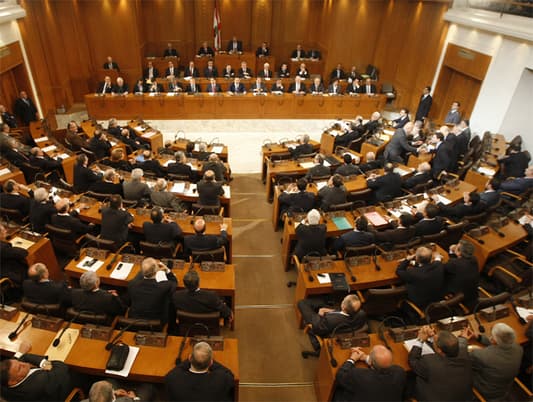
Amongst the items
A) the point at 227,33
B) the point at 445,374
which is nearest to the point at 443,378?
the point at 445,374

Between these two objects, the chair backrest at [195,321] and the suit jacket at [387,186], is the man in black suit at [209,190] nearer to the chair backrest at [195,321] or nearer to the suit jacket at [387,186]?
the chair backrest at [195,321]

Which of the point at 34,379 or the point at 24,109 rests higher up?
the point at 34,379

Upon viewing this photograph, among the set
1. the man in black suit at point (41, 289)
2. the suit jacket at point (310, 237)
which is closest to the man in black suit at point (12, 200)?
the man in black suit at point (41, 289)

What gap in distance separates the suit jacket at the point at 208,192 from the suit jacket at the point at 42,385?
3409 mm

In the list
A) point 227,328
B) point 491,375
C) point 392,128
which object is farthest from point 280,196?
point 392,128

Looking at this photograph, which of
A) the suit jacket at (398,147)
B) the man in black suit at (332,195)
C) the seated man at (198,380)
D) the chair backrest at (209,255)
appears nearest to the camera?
the seated man at (198,380)

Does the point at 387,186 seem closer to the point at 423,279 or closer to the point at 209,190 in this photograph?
the point at 423,279

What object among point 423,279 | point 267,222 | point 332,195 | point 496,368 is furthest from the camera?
point 267,222

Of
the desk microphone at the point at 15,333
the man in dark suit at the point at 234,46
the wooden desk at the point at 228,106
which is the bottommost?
the wooden desk at the point at 228,106

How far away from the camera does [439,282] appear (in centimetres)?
434

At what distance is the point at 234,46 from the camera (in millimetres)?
14789

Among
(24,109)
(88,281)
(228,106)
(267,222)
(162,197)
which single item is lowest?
(267,222)

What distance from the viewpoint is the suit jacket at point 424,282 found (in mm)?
4293

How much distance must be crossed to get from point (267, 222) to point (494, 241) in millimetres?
3825
